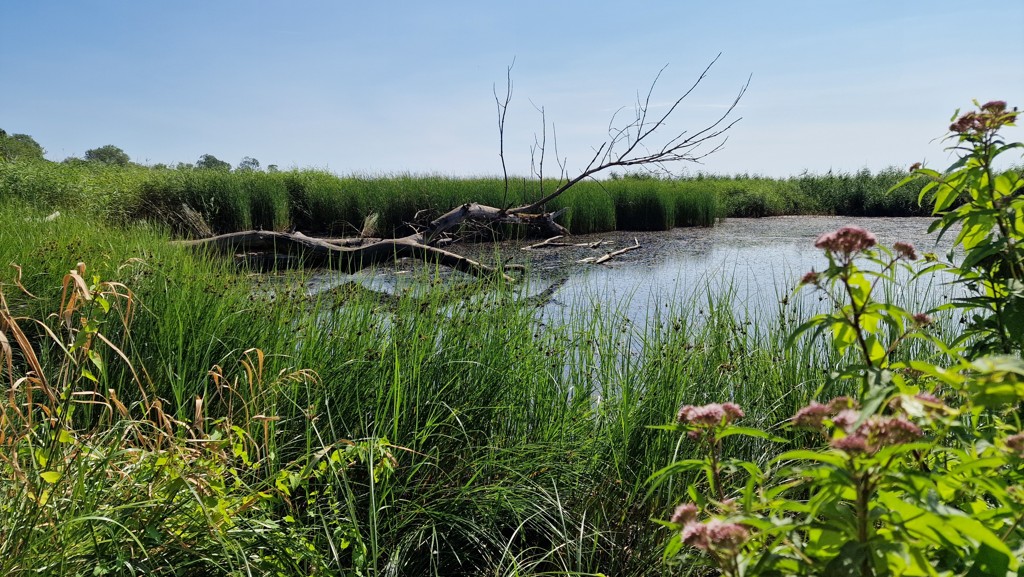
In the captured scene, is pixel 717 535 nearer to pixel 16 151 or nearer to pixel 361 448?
pixel 361 448

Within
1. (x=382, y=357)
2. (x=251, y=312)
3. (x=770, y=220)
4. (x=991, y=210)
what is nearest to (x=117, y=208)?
(x=251, y=312)

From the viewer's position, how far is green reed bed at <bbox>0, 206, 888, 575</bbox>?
1426 mm

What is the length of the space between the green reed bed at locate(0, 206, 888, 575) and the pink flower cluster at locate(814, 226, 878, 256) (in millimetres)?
531

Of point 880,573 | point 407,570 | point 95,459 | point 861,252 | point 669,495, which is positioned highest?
point 861,252

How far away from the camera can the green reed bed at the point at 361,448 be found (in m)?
1.43

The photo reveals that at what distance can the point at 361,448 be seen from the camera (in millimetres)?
1584

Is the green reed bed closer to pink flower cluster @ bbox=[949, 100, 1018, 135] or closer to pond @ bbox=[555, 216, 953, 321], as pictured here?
pink flower cluster @ bbox=[949, 100, 1018, 135]

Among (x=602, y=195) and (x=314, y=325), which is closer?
(x=314, y=325)

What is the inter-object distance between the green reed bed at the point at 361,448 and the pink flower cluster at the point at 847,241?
1.74ft

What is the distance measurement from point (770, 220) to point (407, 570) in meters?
17.6

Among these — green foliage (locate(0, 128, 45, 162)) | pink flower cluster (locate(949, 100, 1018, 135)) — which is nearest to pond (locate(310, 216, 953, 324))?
pink flower cluster (locate(949, 100, 1018, 135))

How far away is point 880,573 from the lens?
0.65 metres

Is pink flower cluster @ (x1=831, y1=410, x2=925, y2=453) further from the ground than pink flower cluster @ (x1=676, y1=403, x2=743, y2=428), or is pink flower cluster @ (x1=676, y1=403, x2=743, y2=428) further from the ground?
pink flower cluster @ (x1=831, y1=410, x2=925, y2=453)

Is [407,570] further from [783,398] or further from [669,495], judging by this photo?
[783,398]
